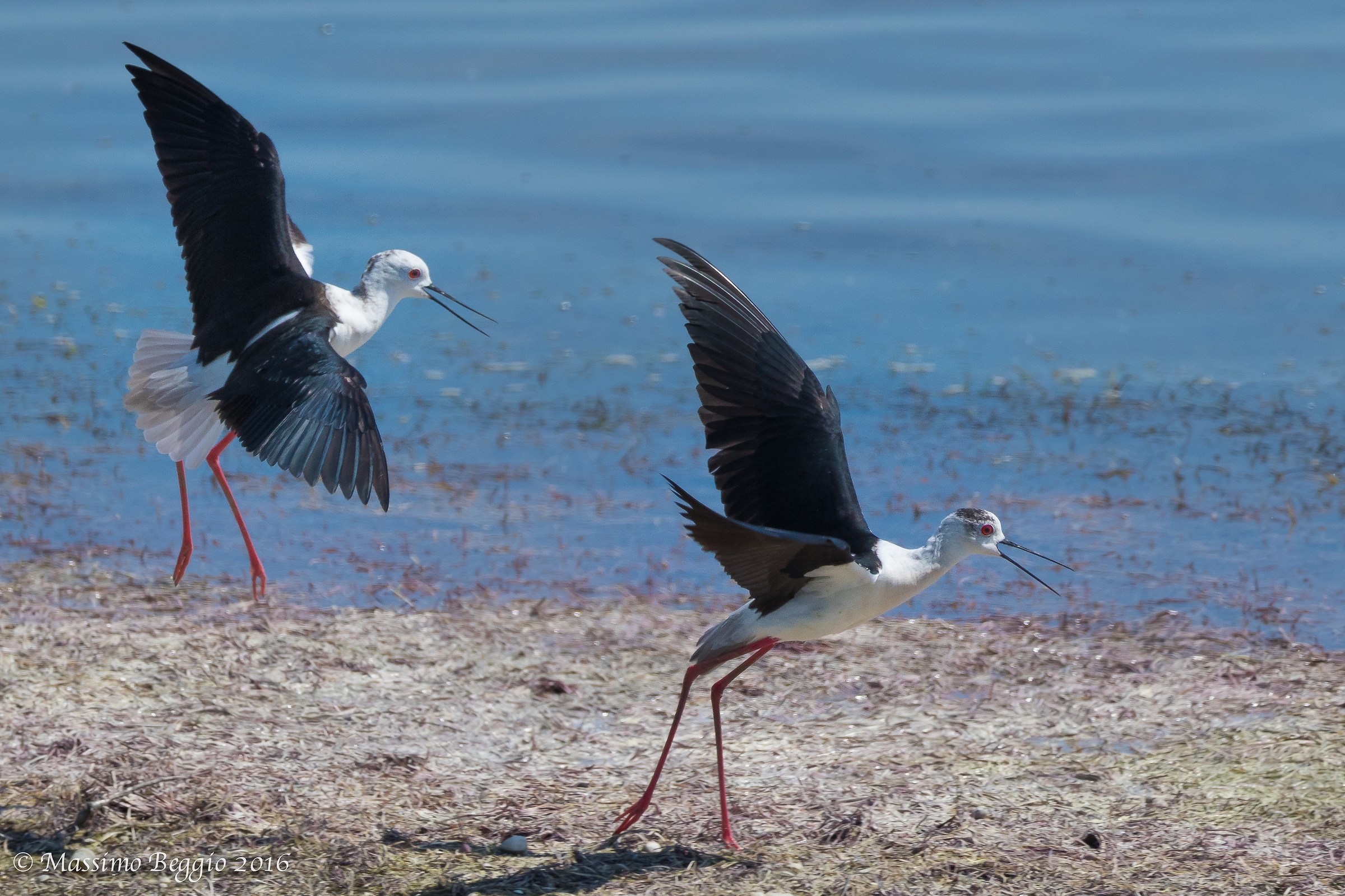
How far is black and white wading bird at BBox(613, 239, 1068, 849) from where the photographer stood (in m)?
5.07

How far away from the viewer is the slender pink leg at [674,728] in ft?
16.6

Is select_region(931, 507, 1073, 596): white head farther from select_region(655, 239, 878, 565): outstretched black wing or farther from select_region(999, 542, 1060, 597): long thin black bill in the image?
select_region(655, 239, 878, 565): outstretched black wing

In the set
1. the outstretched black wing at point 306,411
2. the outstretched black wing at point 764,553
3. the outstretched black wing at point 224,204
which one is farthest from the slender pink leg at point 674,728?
the outstretched black wing at point 224,204

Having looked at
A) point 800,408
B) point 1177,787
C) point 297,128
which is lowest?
point 1177,787

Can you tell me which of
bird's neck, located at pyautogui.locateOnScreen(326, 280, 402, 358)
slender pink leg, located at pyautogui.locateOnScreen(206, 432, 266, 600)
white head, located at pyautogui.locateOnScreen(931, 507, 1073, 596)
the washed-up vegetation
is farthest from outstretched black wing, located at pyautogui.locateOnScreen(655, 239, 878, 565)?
slender pink leg, located at pyautogui.locateOnScreen(206, 432, 266, 600)

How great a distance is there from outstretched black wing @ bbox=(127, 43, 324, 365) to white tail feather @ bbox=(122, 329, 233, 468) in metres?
0.13

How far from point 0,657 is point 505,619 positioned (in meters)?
A: 1.83

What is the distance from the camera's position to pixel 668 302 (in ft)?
37.4

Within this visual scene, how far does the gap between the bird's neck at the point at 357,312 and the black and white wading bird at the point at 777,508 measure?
1.75 m

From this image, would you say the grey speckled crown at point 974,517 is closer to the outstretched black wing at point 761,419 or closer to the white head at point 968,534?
the white head at point 968,534

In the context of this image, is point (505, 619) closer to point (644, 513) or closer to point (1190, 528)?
point (644, 513)

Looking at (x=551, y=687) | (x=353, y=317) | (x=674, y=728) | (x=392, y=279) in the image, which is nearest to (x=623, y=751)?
(x=551, y=687)

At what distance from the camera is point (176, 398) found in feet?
22.2

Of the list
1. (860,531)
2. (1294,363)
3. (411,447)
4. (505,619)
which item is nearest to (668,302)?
(411,447)
